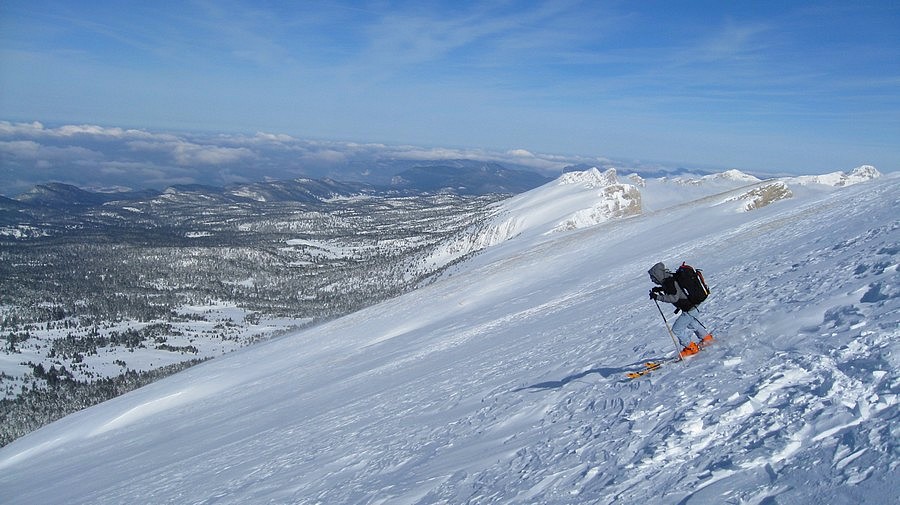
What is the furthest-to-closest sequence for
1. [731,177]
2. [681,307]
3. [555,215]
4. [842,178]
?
[731,177]
[555,215]
[842,178]
[681,307]

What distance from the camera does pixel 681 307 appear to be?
10.9 meters

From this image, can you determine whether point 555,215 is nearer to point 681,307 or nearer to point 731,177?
point 731,177

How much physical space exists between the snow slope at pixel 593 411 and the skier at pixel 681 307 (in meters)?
0.62

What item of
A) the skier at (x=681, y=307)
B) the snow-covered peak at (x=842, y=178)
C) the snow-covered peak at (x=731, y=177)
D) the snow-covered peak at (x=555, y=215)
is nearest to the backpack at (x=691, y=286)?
the skier at (x=681, y=307)

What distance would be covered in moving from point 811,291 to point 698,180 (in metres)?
200

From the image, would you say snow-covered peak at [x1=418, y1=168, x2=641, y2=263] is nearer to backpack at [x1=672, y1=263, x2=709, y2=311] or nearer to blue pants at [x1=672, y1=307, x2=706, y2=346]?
blue pants at [x1=672, y1=307, x2=706, y2=346]

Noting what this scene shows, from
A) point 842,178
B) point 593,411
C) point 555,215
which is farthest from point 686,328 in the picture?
point 555,215

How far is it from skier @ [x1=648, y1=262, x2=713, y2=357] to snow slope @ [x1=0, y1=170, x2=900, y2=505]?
621 millimetres

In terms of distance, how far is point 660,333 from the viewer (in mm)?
14469

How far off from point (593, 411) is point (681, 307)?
3004 millimetres

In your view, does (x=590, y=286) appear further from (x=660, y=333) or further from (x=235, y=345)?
(x=235, y=345)

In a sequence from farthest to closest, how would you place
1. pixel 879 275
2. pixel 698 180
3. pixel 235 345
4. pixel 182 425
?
pixel 698 180, pixel 235 345, pixel 182 425, pixel 879 275

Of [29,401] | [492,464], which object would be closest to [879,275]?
[492,464]

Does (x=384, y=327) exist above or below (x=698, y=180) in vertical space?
below
